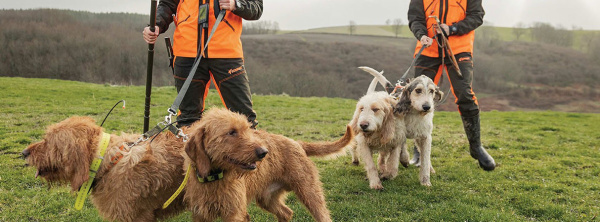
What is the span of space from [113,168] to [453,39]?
5.04m

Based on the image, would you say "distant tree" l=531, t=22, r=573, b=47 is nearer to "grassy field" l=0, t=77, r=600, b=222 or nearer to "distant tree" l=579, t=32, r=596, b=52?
"distant tree" l=579, t=32, r=596, b=52

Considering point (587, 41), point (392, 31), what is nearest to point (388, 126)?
point (587, 41)

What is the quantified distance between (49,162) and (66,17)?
48.4 meters

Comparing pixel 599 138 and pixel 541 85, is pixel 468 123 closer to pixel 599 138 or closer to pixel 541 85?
pixel 599 138

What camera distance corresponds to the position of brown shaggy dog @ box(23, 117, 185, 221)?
2982 millimetres

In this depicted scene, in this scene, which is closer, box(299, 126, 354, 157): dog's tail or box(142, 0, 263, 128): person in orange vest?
box(299, 126, 354, 157): dog's tail

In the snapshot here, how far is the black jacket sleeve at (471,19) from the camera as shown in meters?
5.95

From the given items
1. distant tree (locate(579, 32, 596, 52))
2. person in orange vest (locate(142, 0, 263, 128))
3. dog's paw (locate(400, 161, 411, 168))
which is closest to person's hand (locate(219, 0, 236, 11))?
person in orange vest (locate(142, 0, 263, 128))

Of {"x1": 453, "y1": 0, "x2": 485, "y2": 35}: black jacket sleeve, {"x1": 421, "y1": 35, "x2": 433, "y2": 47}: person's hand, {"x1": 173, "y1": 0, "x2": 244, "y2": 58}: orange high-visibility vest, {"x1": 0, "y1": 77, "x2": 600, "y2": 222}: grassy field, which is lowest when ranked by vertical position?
{"x1": 0, "y1": 77, "x2": 600, "y2": 222}: grassy field

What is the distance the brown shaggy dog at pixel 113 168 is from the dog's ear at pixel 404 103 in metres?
3.44

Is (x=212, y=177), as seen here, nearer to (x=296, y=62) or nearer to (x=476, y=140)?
(x=476, y=140)

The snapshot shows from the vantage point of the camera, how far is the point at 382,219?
15.2ft

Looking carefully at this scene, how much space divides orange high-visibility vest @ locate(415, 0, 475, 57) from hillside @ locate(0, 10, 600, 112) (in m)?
27.7

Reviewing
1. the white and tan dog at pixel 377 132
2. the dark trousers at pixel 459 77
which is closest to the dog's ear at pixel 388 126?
the white and tan dog at pixel 377 132
